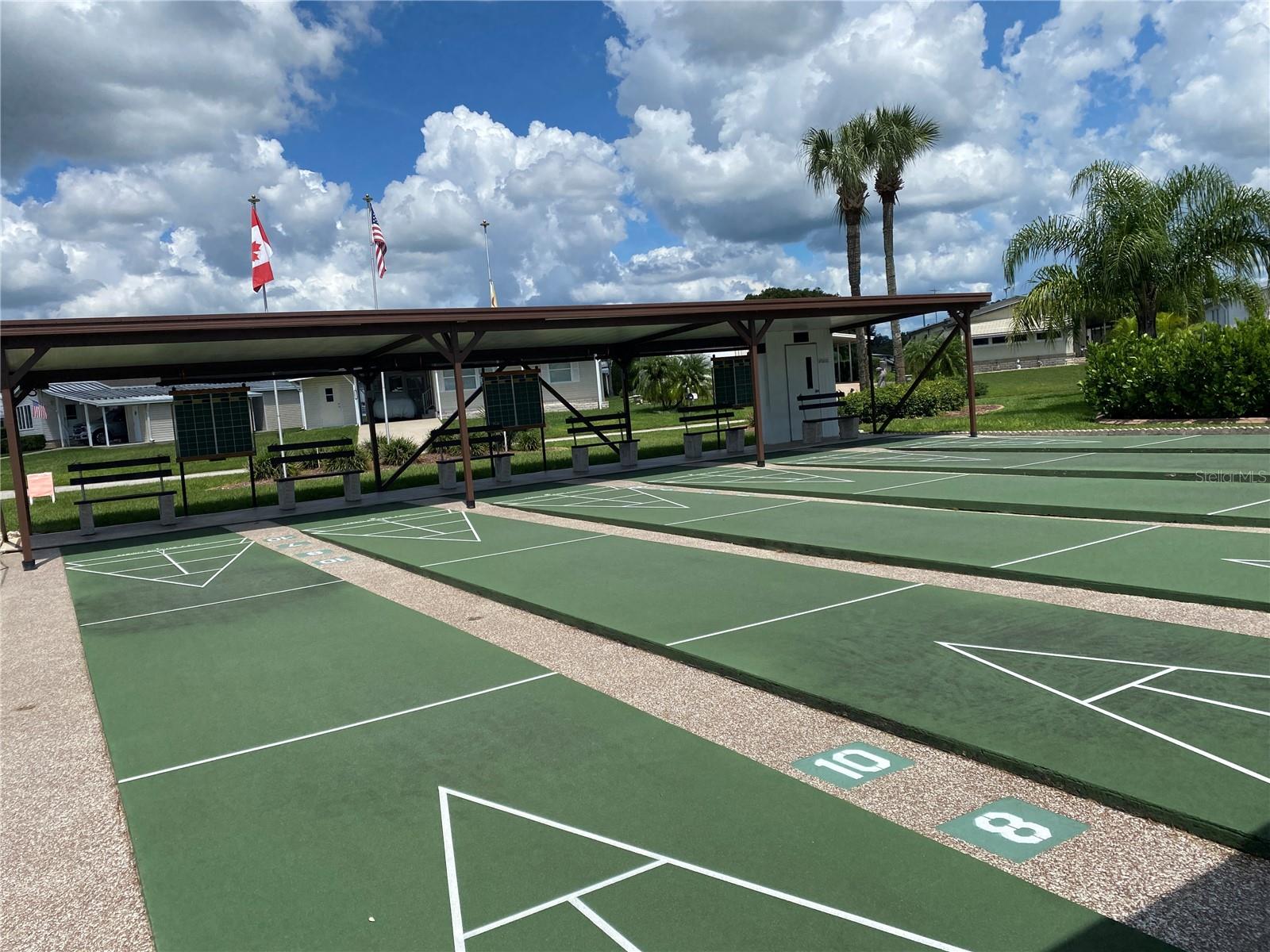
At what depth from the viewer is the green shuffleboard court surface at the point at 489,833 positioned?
10.2 feet

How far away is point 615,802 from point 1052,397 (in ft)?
94.5

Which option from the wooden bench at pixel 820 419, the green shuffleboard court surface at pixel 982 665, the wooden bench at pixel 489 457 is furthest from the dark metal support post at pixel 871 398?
the green shuffleboard court surface at pixel 982 665

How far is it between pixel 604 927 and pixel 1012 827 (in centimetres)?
168

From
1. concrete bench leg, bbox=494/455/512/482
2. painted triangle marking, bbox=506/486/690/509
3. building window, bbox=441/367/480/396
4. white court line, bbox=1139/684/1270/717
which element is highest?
building window, bbox=441/367/480/396

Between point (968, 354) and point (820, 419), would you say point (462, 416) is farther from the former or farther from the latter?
point (968, 354)

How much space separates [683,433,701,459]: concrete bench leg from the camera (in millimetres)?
21250

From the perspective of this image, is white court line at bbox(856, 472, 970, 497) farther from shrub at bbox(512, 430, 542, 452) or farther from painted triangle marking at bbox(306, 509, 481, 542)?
shrub at bbox(512, 430, 542, 452)

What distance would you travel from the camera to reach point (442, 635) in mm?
7176

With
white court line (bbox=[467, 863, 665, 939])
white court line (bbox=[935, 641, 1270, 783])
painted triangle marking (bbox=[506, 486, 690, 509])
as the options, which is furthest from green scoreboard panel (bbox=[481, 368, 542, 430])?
white court line (bbox=[467, 863, 665, 939])

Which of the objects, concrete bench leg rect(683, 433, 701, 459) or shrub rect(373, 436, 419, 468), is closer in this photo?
concrete bench leg rect(683, 433, 701, 459)

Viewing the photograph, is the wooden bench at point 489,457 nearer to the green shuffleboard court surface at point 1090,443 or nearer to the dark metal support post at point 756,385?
the dark metal support post at point 756,385

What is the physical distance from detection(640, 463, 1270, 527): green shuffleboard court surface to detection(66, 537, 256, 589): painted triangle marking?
744 centimetres

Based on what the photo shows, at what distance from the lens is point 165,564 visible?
11.7 meters

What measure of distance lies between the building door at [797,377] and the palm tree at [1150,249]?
224 inches
